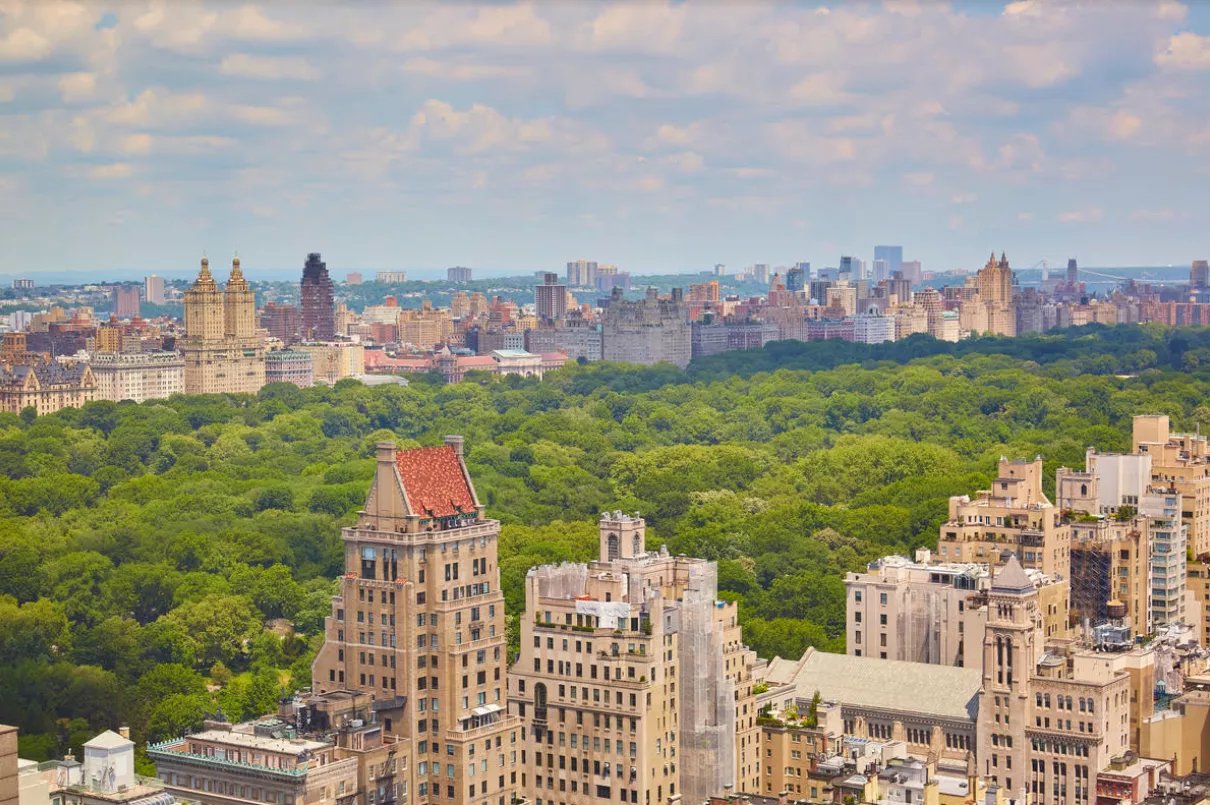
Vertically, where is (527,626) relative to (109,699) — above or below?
above

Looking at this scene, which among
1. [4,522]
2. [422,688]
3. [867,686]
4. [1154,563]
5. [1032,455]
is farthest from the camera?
[1032,455]

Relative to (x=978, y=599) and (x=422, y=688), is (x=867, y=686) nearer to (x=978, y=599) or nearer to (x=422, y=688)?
(x=978, y=599)

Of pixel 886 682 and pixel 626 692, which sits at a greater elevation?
pixel 626 692

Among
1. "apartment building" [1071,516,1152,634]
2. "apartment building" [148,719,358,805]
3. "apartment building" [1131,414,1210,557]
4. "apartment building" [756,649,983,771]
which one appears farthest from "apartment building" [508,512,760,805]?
"apartment building" [1131,414,1210,557]

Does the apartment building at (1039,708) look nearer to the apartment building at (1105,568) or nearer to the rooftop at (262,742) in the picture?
the apartment building at (1105,568)

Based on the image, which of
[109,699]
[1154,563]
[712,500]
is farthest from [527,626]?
[712,500]

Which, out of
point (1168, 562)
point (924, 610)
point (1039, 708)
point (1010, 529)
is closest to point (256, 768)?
point (1039, 708)

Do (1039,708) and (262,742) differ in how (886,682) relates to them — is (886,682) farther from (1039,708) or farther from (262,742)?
(262,742)

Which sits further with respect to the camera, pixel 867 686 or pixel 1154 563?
pixel 1154 563
